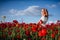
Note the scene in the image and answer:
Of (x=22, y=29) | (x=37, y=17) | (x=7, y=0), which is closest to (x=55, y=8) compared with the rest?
(x=37, y=17)

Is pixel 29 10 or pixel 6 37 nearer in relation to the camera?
pixel 6 37

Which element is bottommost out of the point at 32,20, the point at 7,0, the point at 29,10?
the point at 32,20

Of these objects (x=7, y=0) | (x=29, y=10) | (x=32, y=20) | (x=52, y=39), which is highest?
(x=7, y=0)

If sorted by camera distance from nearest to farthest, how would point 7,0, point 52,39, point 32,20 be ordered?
point 52,39 < point 32,20 < point 7,0

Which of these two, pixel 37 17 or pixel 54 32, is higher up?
pixel 37 17

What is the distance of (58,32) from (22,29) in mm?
392

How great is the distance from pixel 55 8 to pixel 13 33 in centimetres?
113

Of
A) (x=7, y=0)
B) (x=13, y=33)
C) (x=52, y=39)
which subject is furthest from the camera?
(x=7, y=0)

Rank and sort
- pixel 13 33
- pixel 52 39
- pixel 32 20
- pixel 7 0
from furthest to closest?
pixel 7 0 < pixel 32 20 < pixel 13 33 < pixel 52 39

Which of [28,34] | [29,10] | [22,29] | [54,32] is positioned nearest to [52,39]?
[54,32]

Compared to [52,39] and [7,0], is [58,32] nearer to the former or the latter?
[52,39]

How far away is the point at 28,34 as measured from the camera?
1.59m

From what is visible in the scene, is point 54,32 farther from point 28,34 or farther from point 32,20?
point 32,20

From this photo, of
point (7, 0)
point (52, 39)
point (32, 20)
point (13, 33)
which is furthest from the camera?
point (7, 0)
